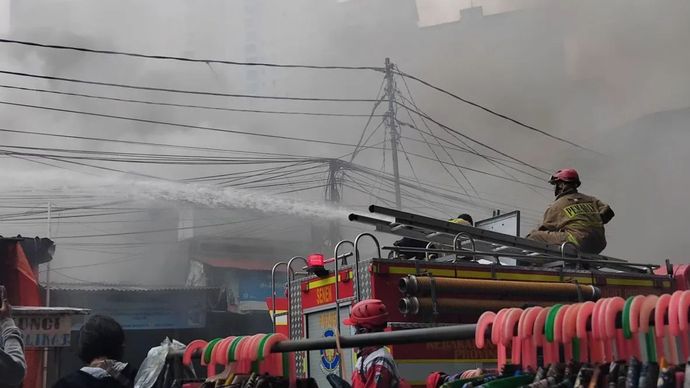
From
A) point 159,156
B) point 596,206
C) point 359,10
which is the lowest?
point 596,206

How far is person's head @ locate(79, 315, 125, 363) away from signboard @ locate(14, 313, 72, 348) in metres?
8.35

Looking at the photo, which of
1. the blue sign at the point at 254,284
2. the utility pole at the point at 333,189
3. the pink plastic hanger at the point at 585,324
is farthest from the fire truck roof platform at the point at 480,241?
the blue sign at the point at 254,284

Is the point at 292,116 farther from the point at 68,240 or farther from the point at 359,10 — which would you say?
the point at 68,240

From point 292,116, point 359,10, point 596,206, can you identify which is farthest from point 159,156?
Result: point 596,206

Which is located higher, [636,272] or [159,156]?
[159,156]

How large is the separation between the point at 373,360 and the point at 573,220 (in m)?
3.00

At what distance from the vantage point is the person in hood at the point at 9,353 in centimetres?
271

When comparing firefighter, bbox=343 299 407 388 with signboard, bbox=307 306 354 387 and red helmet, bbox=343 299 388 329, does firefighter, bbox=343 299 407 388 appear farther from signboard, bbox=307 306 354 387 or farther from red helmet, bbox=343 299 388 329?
signboard, bbox=307 306 354 387

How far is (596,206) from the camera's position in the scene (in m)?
5.50

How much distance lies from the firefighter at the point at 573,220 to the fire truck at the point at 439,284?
183 mm

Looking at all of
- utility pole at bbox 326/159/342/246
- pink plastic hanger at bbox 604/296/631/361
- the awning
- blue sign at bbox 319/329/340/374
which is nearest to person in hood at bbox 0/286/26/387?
blue sign at bbox 319/329/340/374

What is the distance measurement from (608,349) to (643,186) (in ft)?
37.9

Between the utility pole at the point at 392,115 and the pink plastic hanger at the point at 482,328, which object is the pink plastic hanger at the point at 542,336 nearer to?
the pink plastic hanger at the point at 482,328

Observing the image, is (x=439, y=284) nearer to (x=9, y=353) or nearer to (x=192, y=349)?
(x=192, y=349)
